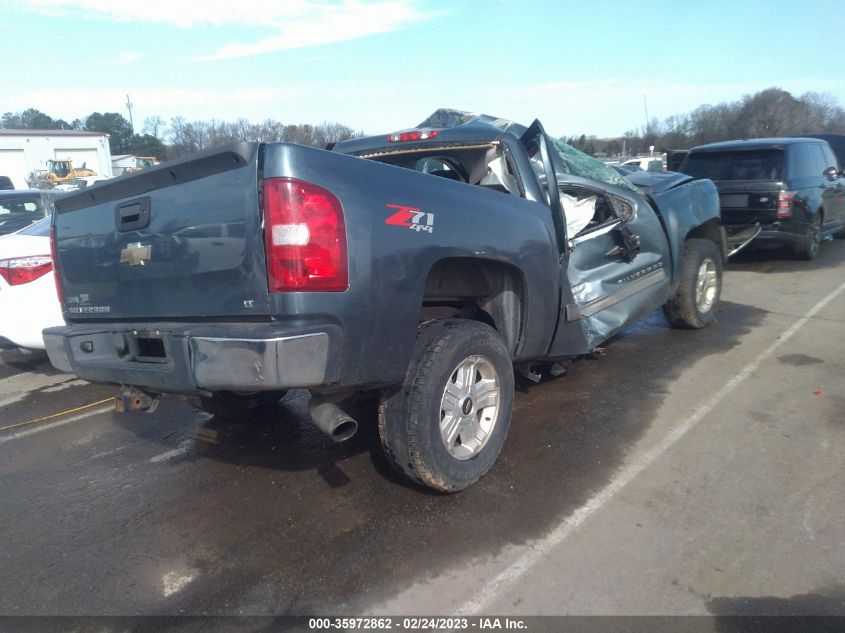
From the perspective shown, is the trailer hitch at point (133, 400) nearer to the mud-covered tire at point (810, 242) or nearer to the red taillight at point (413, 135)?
the red taillight at point (413, 135)

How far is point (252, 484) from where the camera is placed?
3.66m

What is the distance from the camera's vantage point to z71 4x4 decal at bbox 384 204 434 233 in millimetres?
2773

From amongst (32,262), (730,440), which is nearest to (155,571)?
(730,440)

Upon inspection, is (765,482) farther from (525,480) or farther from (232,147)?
(232,147)

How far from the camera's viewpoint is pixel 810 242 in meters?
10.2

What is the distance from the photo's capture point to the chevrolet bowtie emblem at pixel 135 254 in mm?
3029

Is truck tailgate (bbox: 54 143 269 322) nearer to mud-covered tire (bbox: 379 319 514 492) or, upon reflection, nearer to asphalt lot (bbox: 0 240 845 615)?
mud-covered tire (bbox: 379 319 514 492)

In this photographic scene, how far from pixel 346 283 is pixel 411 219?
473 mm

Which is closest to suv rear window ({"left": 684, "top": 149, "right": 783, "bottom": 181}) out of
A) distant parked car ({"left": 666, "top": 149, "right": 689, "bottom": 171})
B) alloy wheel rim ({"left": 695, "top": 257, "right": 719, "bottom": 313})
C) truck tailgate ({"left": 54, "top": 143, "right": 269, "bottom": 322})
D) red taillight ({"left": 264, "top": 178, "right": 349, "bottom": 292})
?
alloy wheel rim ({"left": 695, "top": 257, "right": 719, "bottom": 313})

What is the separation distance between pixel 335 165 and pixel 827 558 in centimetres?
267

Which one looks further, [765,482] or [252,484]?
[252,484]

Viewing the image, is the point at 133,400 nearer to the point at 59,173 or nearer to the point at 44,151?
the point at 59,173

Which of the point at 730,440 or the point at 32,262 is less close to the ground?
the point at 32,262

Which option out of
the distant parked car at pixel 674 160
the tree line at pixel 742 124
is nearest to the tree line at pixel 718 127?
the tree line at pixel 742 124
